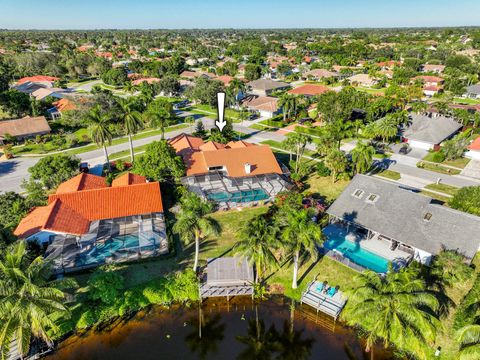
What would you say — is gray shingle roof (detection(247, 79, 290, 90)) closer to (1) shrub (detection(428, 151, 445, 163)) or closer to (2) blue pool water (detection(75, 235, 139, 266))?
(1) shrub (detection(428, 151, 445, 163))

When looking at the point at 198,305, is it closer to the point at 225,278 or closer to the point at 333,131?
the point at 225,278

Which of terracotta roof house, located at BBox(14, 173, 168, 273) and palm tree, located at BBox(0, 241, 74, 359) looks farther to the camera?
terracotta roof house, located at BBox(14, 173, 168, 273)

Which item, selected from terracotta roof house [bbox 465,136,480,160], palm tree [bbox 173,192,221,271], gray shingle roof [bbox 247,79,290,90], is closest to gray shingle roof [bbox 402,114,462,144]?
terracotta roof house [bbox 465,136,480,160]

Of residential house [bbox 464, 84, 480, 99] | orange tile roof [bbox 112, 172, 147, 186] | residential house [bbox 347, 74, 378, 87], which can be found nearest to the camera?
orange tile roof [bbox 112, 172, 147, 186]

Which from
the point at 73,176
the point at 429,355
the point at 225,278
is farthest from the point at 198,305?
the point at 73,176

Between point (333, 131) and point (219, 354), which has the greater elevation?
point (333, 131)

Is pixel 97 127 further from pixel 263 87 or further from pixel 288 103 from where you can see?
pixel 263 87

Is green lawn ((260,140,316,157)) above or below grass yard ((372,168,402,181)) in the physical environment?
above
